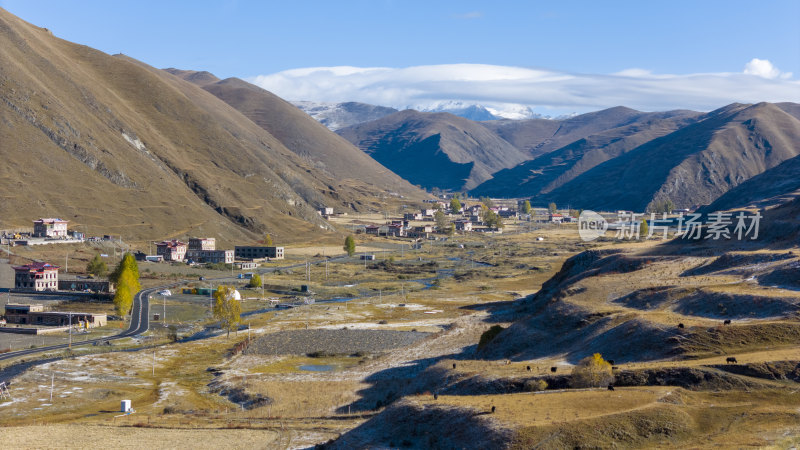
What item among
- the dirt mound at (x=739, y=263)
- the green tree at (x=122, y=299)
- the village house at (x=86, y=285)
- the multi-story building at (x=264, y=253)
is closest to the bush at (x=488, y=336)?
the dirt mound at (x=739, y=263)

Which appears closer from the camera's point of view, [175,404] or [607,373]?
[607,373]

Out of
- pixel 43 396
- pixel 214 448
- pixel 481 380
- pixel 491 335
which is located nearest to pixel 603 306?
pixel 491 335

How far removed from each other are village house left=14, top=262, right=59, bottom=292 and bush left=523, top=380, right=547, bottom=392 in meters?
110

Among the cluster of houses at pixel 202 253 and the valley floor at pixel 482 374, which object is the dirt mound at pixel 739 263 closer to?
the valley floor at pixel 482 374

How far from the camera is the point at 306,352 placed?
305 feet

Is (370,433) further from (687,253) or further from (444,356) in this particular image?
(687,253)

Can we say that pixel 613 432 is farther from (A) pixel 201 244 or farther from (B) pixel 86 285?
(A) pixel 201 244

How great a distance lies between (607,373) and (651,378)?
113 inches

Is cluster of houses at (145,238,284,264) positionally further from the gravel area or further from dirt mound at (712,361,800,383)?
dirt mound at (712,361,800,383)

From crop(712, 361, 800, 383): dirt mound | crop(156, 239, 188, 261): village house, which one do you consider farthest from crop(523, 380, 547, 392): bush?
crop(156, 239, 188, 261): village house

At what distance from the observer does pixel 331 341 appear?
3885 inches

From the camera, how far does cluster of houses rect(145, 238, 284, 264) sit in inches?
7111

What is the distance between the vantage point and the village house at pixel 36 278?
137625mm

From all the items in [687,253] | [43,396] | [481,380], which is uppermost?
[687,253]
